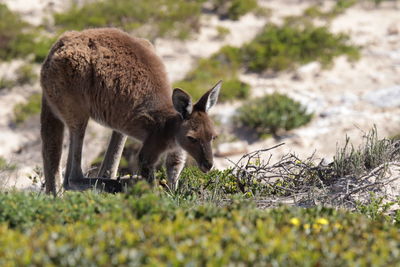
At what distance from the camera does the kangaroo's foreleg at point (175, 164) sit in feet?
21.3

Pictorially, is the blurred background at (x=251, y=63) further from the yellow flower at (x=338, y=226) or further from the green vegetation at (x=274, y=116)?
the yellow flower at (x=338, y=226)

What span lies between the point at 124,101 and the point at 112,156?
2.94ft

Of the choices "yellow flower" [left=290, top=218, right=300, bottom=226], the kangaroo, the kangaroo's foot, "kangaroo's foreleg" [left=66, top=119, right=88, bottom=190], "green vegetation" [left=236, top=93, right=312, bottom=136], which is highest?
"green vegetation" [left=236, top=93, right=312, bottom=136]

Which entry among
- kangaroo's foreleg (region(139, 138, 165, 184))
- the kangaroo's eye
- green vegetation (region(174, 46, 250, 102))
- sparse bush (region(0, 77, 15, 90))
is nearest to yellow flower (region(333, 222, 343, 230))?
the kangaroo's eye

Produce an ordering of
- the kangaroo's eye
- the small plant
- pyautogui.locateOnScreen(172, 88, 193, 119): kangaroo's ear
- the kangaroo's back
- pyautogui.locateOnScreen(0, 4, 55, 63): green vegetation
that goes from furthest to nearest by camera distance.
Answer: the small plant → pyautogui.locateOnScreen(0, 4, 55, 63): green vegetation → the kangaroo's back → the kangaroo's eye → pyautogui.locateOnScreen(172, 88, 193, 119): kangaroo's ear

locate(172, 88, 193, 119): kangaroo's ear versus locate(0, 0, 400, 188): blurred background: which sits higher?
locate(0, 0, 400, 188): blurred background

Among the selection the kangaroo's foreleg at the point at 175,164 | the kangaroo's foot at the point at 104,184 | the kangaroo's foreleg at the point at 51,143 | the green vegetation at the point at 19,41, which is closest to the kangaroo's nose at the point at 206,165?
the kangaroo's foreleg at the point at 175,164

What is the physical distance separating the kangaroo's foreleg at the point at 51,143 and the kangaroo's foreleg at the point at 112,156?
1.78 feet

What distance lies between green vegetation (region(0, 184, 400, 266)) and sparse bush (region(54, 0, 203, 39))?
41.1 ft

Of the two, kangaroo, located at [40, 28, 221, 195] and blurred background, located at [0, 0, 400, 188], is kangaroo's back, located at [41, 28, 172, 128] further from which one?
blurred background, located at [0, 0, 400, 188]

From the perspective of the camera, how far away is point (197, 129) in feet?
20.6

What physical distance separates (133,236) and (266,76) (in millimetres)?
12538

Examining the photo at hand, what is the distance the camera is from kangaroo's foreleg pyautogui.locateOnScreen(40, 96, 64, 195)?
6895 mm

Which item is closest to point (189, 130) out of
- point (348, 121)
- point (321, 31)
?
point (348, 121)
